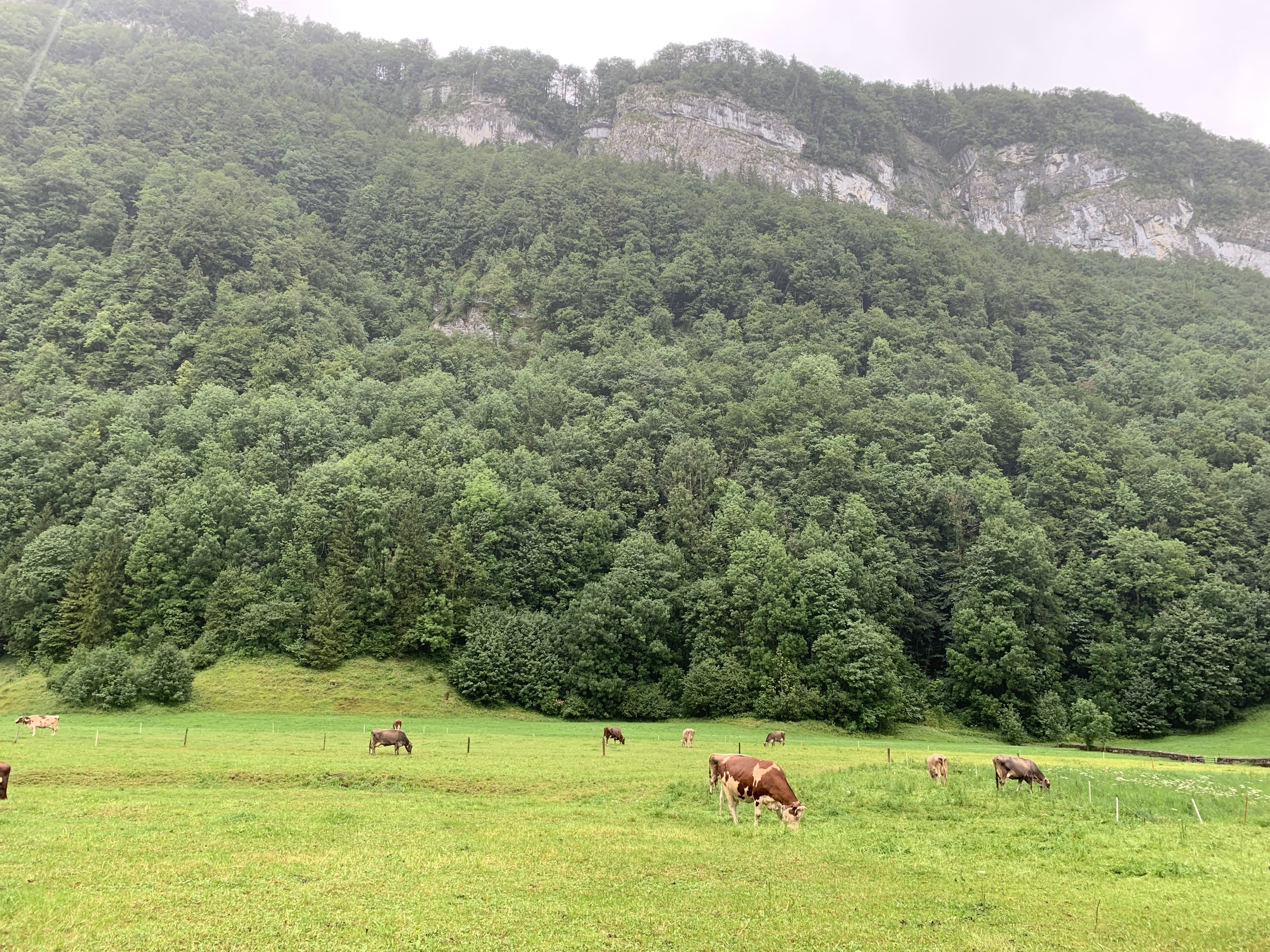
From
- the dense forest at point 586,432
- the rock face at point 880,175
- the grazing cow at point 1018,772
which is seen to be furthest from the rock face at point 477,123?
the grazing cow at point 1018,772

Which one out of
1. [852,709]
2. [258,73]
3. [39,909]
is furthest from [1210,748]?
[258,73]

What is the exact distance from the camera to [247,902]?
12.2 metres

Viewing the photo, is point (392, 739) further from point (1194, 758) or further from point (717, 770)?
point (1194, 758)

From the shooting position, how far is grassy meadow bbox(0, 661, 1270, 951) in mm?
11578

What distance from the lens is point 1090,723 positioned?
61.4 meters

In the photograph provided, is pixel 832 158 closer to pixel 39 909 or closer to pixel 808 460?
pixel 808 460

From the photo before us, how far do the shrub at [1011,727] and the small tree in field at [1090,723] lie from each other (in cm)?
420

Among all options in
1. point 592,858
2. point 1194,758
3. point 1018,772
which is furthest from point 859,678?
point 592,858

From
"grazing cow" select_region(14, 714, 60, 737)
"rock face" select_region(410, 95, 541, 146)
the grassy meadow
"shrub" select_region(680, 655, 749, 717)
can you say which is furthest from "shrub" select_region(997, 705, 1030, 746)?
"rock face" select_region(410, 95, 541, 146)

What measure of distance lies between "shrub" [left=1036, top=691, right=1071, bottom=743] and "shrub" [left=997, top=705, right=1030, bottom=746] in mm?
1550

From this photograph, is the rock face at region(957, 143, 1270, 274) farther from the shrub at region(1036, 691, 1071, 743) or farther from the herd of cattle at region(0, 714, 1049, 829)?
the herd of cattle at region(0, 714, 1049, 829)

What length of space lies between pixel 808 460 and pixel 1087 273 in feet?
330

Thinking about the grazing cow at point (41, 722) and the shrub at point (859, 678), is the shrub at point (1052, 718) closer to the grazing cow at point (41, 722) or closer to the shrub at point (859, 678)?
the shrub at point (859, 678)

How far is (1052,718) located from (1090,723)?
9.99 ft
